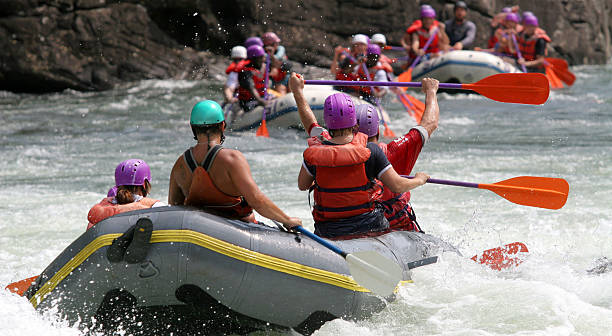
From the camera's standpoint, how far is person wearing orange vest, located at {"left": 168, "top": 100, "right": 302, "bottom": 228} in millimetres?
3707

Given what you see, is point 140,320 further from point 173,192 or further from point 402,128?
point 402,128

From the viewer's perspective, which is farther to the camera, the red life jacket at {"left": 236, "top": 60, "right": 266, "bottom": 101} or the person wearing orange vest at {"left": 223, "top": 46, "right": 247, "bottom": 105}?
the person wearing orange vest at {"left": 223, "top": 46, "right": 247, "bottom": 105}

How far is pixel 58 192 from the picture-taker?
8094 millimetres

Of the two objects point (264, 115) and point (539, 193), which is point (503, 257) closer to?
point (539, 193)

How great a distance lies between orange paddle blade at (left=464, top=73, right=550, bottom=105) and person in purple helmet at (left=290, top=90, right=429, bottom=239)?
1.32 m

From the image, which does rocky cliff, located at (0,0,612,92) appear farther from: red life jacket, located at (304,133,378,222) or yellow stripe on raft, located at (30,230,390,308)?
yellow stripe on raft, located at (30,230,390,308)

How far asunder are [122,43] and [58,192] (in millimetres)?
8932

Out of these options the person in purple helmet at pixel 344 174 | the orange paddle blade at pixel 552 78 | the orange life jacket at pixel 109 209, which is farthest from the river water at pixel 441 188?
the orange life jacket at pixel 109 209

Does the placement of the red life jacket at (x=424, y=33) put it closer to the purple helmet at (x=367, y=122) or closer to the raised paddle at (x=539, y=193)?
the raised paddle at (x=539, y=193)

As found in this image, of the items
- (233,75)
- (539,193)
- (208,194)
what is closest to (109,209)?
(208,194)

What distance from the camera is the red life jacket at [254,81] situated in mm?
11000

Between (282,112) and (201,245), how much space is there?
745 centimetres

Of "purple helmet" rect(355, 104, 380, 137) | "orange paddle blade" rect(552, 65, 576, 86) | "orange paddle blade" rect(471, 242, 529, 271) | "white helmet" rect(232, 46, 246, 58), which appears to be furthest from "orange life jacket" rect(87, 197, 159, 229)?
"orange paddle blade" rect(552, 65, 576, 86)

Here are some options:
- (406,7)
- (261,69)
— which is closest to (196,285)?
(261,69)
